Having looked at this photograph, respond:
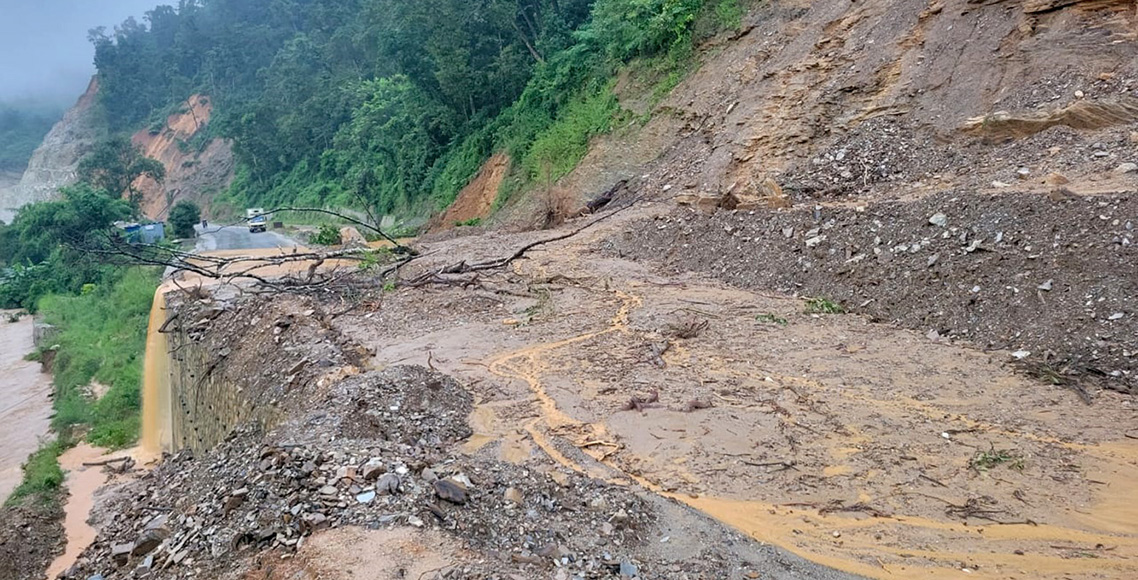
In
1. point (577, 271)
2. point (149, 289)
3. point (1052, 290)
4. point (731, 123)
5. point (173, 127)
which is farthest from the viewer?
point (173, 127)

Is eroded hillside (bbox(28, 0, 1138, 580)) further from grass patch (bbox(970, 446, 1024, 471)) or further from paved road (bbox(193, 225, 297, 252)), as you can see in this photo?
paved road (bbox(193, 225, 297, 252))

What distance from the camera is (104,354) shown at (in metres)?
19.6

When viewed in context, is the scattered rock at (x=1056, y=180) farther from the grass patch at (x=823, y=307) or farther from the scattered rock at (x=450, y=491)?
the scattered rock at (x=450, y=491)

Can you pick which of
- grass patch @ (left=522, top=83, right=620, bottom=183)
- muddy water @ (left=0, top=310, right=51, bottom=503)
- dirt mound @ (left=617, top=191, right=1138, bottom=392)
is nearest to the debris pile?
dirt mound @ (left=617, top=191, right=1138, bottom=392)

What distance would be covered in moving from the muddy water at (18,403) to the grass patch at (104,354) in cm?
51

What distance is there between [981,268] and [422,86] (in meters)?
22.4

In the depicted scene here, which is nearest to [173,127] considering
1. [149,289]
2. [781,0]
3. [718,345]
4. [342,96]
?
[342,96]

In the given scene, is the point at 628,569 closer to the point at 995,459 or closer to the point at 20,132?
the point at 995,459

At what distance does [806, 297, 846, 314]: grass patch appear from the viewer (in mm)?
8031

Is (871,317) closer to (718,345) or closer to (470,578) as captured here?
(718,345)

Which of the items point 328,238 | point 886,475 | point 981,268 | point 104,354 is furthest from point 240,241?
point 886,475

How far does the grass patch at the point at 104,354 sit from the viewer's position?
51.0 feet

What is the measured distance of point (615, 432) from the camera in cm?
523

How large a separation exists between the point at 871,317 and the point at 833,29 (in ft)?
28.4
